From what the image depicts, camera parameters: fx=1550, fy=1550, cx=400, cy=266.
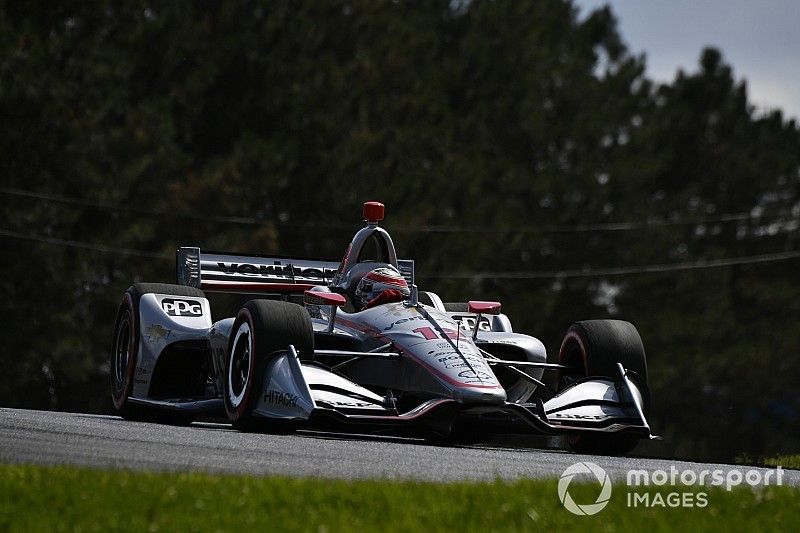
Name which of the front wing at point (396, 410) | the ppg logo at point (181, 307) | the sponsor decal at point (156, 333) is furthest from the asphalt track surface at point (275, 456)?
the ppg logo at point (181, 307)

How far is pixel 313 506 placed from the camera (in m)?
6.73

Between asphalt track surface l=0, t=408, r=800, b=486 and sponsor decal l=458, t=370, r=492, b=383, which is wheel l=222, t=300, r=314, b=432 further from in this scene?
sponsor decal l=458, t=370, r=492, b=383

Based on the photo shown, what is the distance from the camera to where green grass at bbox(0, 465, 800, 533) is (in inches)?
244

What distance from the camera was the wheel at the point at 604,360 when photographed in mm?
12445

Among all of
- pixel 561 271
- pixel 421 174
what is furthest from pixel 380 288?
pixel 561 271

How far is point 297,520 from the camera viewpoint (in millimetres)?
6340

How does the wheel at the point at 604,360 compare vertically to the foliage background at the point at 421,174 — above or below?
below

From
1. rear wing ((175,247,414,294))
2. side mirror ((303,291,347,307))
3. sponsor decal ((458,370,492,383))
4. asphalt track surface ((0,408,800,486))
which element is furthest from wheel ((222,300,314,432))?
rear wing ((175,247,414,294))

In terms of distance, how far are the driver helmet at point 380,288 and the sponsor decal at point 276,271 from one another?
7.21 feet

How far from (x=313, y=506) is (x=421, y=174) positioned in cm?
3424

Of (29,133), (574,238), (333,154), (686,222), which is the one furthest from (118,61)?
(686,222)

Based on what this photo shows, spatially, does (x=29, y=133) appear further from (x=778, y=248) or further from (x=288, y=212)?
(x=778, y=248)

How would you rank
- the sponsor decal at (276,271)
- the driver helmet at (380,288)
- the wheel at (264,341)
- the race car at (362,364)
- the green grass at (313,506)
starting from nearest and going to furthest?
the green grass at (313,506)
the race car at (362,364)
the wheel at (264,341)
the driver helmet at (380,288)
the sponsor decal at (276,271)

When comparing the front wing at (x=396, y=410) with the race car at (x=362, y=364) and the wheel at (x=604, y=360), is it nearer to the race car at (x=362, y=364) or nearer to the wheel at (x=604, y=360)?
the race car at (x=362, y=364)
